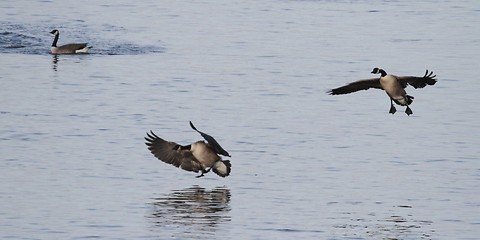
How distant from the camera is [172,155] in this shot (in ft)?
43.4

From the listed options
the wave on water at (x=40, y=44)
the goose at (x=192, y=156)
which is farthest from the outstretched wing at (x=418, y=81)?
the wave on water at (x=40, y=44)

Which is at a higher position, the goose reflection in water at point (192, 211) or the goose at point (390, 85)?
the goose at point (390, 85)

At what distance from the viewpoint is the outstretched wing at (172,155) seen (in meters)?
13.2

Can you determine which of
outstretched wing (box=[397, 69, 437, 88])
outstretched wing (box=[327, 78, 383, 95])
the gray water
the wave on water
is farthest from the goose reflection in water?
the wave on water

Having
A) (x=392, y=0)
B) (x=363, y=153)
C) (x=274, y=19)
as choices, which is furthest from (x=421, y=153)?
(x=392, y=0)

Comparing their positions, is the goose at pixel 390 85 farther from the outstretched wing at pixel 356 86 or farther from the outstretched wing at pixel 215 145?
the outstretched wing at pixel 215 145

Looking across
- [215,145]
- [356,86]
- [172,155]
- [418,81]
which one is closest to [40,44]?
[356,86]

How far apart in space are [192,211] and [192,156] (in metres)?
1.29

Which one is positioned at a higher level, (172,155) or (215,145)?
(215,145)

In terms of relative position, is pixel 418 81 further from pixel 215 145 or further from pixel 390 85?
pixel 215 145

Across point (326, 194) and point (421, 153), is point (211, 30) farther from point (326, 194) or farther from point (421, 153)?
point (326, 194)

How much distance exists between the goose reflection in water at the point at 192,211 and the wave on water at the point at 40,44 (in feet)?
37.3

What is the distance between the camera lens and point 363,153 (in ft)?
50.2

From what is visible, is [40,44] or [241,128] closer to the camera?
[241,128]
